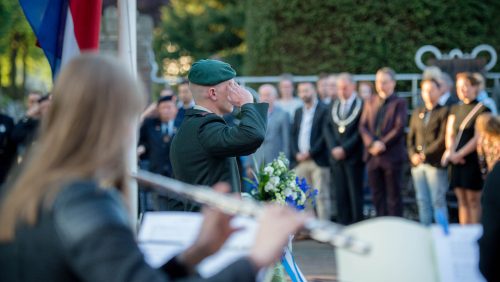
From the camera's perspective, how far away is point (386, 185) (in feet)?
39.0

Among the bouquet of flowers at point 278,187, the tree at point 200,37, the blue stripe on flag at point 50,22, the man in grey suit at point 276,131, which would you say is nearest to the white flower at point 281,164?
the bouquet of flowers at point 278,187

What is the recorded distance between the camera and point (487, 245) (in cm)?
343

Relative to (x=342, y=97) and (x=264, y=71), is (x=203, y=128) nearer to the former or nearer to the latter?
(x=342, y=97)

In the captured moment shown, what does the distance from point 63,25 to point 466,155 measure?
578 cm

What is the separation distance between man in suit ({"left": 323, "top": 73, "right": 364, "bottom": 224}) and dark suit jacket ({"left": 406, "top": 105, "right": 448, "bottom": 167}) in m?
0.91

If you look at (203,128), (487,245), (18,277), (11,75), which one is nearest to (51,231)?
(18,277)

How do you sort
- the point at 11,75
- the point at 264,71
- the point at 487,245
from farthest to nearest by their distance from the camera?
the point at 11,75, the point at 264,71, the point at 487,245

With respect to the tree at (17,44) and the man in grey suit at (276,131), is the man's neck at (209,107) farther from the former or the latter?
the tree at (17,44)

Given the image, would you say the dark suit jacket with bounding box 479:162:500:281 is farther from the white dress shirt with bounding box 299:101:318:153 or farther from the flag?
the white dress shirt with bounding box 299:101:318:153

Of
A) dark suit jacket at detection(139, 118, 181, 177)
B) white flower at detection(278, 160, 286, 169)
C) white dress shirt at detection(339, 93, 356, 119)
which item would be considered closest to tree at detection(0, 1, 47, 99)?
dark suit jacket at detection(139, 118, 181, 177)

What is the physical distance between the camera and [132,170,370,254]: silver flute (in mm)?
2484

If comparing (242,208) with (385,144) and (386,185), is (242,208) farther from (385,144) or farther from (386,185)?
(386,185)

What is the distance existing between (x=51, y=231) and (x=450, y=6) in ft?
48.8

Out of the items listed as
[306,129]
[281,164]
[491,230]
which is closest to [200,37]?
[306,129]
